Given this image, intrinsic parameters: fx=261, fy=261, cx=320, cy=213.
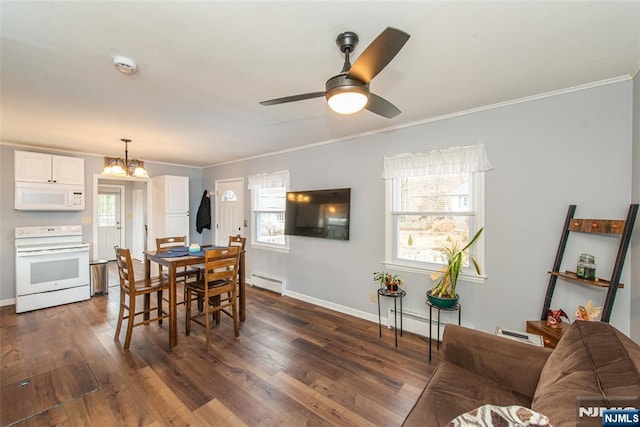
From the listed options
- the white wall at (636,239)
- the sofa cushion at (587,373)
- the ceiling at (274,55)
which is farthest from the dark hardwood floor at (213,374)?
the ceiling at (274,55)

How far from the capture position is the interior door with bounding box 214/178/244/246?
16.6 ft

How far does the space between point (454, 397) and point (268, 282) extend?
350 centimetres

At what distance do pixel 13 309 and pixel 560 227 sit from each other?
21.8 feet

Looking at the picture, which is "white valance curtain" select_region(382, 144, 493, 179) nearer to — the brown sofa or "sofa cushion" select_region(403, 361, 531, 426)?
the brown sofa

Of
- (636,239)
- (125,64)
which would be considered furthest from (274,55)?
(636,239)

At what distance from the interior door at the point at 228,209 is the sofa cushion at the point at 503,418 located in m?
4.60

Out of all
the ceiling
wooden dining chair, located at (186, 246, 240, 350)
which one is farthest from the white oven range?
wooden dining chair, located at (186, 246, 240, 350)

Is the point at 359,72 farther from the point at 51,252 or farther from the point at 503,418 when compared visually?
the point at 51,252

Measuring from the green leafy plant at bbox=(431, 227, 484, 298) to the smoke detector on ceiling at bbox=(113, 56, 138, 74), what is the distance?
2972 mm

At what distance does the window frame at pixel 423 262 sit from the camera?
2582 mm

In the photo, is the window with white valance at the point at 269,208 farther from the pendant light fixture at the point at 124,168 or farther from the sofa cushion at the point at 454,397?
the sofa cushion at the point at 454,397

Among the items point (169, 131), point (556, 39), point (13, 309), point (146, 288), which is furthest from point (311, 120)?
point (13, 309)

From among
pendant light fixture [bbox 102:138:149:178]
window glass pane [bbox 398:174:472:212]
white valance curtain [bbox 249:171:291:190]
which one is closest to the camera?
window glass pane [bbox 398:174:472:212]

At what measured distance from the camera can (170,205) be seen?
5.18m
